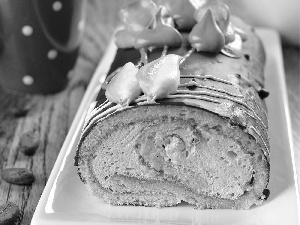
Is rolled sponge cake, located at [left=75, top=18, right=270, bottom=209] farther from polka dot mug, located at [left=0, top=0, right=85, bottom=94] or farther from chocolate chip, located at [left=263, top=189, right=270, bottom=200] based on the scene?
polka dot mug, located at [left=0, top=0, right=85, bottom=94]

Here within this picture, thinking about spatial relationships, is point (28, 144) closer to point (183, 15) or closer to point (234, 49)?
point (183, 15)

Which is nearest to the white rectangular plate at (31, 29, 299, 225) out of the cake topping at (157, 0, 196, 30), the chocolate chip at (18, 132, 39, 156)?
the chocolate chip at (18, 132, 39, 156)

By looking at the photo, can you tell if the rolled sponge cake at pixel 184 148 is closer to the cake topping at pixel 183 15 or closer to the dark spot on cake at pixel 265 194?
the dark spot on cake at pixel 265 194

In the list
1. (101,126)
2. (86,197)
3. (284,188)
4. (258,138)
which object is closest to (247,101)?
(258,138)

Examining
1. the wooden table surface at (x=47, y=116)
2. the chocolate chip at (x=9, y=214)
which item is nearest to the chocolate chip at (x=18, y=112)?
the wooden table surface at (x=47, y=116)

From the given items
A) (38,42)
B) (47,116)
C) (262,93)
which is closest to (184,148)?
(262,93)

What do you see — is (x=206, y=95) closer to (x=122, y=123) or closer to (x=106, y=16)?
(x=122, y=123)
